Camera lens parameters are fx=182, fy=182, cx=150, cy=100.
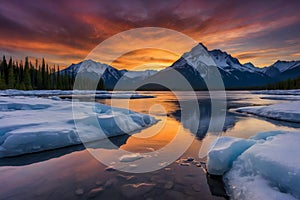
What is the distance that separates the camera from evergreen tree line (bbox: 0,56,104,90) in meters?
60.0

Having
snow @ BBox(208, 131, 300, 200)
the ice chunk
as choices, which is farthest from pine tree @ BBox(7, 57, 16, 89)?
the ice chunk

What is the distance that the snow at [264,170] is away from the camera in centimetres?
385

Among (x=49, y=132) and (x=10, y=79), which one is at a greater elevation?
(x=10, y=79)

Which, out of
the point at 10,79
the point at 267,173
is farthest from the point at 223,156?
the point at 10,79

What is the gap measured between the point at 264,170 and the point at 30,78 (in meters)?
81.3

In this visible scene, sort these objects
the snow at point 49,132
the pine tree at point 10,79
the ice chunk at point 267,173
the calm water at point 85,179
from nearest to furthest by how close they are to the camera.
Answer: the ice chunk at point 267,173 < the calm water at point 85,179 < the snow at point 49,132 < the pine tree at point 10,79

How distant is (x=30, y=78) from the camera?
69.1m

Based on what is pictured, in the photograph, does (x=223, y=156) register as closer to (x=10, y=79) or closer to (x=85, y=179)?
(x=85, y=179)

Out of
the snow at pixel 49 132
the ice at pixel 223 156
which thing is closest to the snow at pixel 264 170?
the ice at pixel 223 156

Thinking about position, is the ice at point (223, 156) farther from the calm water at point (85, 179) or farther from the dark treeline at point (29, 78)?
the dark treeline at point (29, 78)

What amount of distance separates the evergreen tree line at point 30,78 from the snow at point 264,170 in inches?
2700

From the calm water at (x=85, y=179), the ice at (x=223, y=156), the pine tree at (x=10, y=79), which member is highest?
the pine tree at (x=10, y=79)

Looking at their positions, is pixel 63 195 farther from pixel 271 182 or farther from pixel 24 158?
pixel 271 182

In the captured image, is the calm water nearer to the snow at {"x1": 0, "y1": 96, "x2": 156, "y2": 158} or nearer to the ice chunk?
the snow at {"x1": 0, "y1": 96, "x2": 156, "y2": 158}
